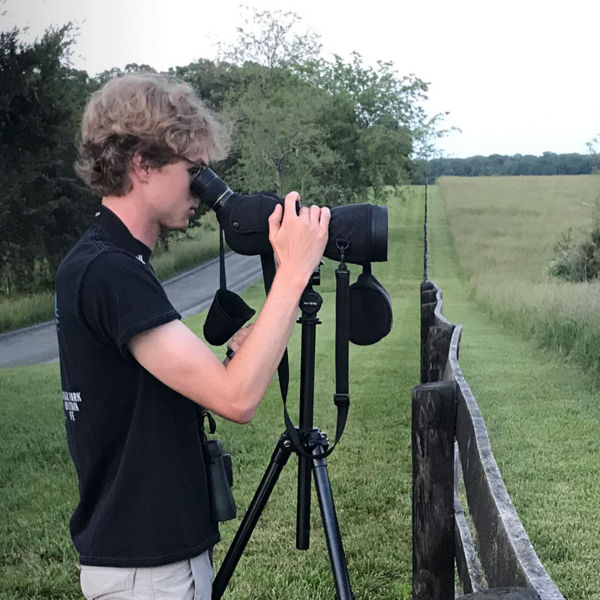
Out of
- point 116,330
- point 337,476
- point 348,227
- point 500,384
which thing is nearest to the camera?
point 116,330

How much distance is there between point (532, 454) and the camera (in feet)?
14.1

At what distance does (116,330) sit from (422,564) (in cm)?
137

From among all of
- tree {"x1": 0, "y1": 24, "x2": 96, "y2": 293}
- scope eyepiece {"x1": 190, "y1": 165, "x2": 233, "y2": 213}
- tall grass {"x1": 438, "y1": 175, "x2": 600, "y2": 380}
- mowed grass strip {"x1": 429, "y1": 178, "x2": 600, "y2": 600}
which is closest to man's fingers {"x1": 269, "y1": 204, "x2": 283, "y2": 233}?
scope eyepiece {"x1": 190, "y1": 165, "x2": 233, "y2": 213}

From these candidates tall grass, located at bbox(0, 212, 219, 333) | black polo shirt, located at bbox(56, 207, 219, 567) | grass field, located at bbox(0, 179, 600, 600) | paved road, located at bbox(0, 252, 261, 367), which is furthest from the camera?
tall grass, located at bbox(0, 212, 219, 333)

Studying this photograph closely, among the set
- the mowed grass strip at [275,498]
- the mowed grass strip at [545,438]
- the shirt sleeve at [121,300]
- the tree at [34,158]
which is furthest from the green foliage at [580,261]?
the shirt sleeve at [121,300]

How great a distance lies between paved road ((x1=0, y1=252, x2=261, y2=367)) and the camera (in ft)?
47.3

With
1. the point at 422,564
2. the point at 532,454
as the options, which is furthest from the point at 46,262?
the point at 422,564

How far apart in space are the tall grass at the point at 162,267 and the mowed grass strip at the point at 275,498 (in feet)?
33.3

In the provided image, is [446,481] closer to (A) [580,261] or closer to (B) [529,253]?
(A) [580,261]

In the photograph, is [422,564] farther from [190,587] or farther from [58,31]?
[58,31]

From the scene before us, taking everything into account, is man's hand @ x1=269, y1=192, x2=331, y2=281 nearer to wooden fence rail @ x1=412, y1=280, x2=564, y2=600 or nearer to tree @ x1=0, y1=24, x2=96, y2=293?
wooden fence rail @ x1=412, y1=280, x2=564, y2=600

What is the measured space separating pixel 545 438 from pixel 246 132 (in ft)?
87.1

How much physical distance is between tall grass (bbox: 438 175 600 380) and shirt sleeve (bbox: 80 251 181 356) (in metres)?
5.13

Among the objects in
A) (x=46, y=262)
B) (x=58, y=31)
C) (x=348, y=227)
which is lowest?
(x=46, y=262)
